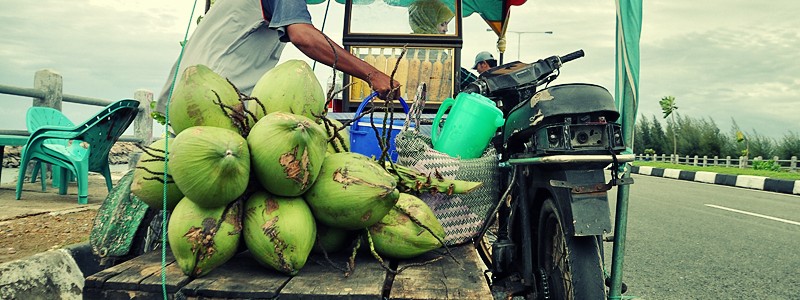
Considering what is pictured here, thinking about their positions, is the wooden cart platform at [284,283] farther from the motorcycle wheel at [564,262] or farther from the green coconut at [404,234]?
the motorcycle wheel at [564,262]

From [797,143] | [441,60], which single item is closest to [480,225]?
[441,60]

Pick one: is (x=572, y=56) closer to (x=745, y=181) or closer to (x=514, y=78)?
(x=514, y=78)

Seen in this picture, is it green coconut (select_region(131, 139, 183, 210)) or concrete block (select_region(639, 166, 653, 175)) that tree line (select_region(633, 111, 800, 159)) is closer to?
concrete block (select_region(639, 166, 653, 175))

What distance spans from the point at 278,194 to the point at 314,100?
328 millimetres

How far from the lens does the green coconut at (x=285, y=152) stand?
1.20 meters

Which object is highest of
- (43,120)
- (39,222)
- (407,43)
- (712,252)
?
(407,43)

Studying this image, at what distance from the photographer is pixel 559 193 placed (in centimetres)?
181

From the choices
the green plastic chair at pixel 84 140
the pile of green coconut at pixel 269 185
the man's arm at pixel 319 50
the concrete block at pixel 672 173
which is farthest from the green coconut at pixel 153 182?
the concrete block at pixel 672 173

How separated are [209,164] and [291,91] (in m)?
0.37

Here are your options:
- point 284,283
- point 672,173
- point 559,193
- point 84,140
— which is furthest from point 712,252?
A: point 672,173

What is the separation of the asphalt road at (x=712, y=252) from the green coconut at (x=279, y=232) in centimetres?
282

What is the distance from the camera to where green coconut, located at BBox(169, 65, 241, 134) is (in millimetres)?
1407

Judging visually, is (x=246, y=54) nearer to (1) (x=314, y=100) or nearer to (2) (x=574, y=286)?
(1) (x=314, y=100)

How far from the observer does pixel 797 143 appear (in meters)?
29.5
